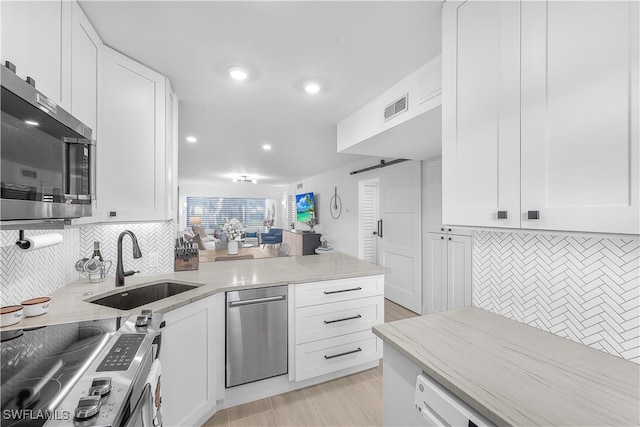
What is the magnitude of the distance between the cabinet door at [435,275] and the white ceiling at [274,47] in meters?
1.99

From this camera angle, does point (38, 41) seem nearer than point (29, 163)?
No

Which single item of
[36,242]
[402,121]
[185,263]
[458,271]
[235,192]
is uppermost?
[235,192]

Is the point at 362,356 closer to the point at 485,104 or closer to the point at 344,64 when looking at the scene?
the point at 485,104

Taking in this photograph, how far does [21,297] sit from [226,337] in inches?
42.8

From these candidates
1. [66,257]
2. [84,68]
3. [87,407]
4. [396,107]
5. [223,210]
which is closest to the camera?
[87,407]

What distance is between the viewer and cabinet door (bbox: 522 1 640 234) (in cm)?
73

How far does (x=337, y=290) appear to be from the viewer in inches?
84.7

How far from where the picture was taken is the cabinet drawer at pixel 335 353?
→ 6.82 feet

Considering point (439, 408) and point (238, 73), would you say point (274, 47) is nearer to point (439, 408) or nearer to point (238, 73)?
point (238, 73)

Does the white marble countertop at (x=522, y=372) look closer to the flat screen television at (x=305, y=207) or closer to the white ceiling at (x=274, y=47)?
the white ceiling at (x=274, y=47)

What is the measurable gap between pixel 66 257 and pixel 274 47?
75.3 inches

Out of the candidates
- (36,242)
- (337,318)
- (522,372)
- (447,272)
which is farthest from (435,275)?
(36,242)

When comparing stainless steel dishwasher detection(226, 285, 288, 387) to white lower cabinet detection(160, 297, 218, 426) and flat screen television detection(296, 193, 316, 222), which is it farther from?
flat screen television detection(296, 193, 316, 222)

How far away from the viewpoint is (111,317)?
1.26 meters
